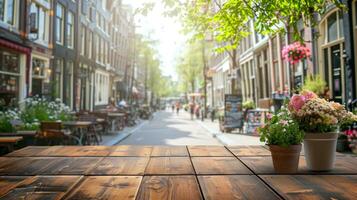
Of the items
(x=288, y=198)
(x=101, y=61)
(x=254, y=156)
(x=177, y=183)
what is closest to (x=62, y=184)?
(x=177, y=183)

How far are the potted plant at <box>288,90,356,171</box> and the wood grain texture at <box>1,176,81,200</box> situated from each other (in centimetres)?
160

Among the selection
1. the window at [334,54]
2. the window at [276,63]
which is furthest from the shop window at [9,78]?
the window at [276,63]

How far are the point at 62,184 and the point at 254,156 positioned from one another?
5.55 feet

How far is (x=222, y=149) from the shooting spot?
3412mm

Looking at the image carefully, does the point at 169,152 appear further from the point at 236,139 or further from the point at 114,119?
the point at 114,119

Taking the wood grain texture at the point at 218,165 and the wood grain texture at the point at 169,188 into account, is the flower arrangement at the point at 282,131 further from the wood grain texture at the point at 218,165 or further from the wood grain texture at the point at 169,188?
the wood grain texture at the point at 169,188

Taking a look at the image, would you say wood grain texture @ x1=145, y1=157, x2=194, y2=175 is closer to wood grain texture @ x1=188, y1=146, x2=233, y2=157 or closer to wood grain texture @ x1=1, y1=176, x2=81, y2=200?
wood grain texture @ x1=188, y1=146, x2=233, y2=157

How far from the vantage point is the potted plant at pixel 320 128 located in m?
2.38

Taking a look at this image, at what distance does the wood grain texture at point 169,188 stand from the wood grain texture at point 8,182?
0.73 m

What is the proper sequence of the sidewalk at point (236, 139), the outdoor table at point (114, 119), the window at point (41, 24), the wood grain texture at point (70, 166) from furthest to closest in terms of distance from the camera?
the outdoor table at point (114, 119) → the sidewalk at point (236, 139) → the window at point (41, 24) → the wood grain texture at point (70, 166)

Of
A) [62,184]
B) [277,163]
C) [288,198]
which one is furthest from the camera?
[277,163]

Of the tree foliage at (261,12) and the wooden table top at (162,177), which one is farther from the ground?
the tree foliage at (261,12)

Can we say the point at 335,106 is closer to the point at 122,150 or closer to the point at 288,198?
the point at 288,198

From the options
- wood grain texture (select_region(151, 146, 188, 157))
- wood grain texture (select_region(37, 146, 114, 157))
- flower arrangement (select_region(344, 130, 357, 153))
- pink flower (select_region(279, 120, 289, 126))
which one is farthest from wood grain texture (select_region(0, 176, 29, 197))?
flower arrangement (select_region(344, 130, 357, 153))
